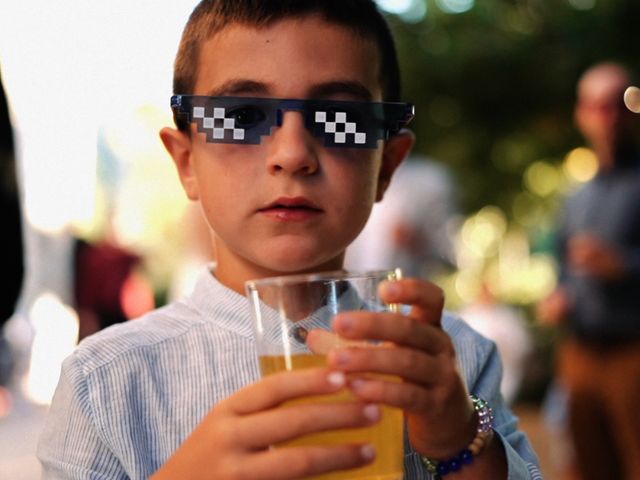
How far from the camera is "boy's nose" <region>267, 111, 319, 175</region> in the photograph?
1.99 metres

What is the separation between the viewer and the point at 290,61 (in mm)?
2045

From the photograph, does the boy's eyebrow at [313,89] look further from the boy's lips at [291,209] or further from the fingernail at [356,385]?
the fingernail at [356,385]

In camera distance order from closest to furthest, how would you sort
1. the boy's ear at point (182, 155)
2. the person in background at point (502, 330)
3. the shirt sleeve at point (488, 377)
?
1. the shirt sleeve at point (488, 377)
2. the boy's ear at point (182, 155)
3. the person in background at point (502, 330)

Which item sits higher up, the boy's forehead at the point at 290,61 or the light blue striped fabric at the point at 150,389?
the boy's forehead at the point at 290,61

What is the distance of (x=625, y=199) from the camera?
629 cm

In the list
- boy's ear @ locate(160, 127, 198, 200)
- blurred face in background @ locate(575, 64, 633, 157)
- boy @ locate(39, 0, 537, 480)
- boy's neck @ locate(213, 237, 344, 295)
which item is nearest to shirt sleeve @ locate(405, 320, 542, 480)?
boy @ locate(39, 0, 537, 480)

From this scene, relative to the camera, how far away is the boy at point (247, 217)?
6.48 ft

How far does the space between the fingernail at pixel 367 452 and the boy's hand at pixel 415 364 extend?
0.06m

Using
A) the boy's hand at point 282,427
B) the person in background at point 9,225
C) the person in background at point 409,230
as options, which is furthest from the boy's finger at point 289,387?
the person in background at point 409,230

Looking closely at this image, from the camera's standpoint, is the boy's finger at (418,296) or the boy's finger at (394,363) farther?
the boy's finger at (418,296)

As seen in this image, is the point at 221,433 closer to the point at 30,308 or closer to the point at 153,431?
the point at 153,431

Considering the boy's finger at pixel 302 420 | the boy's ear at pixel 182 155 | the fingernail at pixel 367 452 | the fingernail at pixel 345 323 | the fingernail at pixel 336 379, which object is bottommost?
the fingernail at pixel 367 452

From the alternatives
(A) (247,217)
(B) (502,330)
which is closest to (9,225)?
(A) (247,217)

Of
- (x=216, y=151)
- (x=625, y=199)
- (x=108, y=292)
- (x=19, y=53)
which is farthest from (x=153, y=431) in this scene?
(x=19, y=53)
